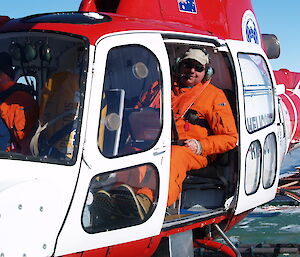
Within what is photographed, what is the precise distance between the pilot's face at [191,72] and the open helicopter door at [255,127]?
263 mm

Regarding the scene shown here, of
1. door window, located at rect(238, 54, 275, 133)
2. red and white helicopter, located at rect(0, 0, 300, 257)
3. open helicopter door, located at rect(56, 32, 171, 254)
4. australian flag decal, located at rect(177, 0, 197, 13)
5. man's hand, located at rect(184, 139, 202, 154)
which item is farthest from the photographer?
australian flag decal, located at rect(177, 0, 197, 13)

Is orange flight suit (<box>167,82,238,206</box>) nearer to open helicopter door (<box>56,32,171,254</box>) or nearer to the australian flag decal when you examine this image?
A: open helicopter door (<box>56,32,171,254</box>)

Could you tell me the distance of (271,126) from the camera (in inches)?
192

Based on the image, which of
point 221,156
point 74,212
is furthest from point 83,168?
point 221,156

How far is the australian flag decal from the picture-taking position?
16.5 ft

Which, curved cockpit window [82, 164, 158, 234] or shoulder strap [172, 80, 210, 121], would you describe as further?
shoulder strap [172, 80, 210, 121]

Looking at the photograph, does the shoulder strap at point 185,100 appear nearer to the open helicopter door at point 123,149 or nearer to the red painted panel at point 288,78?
the open helicopter door at point 123,149

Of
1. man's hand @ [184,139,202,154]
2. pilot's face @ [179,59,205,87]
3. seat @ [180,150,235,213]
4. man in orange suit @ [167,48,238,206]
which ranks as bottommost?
seat @ [180,150,235,213]

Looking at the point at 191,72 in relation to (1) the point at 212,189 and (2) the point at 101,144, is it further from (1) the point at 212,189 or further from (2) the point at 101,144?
(2) the point at 101,144

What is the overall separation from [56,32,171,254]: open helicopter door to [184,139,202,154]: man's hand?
574 mm

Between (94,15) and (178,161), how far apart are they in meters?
1.06

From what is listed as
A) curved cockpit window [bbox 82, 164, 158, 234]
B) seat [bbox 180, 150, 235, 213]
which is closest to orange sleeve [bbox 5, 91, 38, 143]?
curved cockpit window [bbox 82, 164, 158, 234]

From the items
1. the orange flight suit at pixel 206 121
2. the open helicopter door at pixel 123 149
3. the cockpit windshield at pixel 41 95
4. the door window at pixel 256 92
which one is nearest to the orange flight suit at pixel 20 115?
the cockpit windshield at pixel 41 95

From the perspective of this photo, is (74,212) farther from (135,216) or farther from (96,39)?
(96,39)
